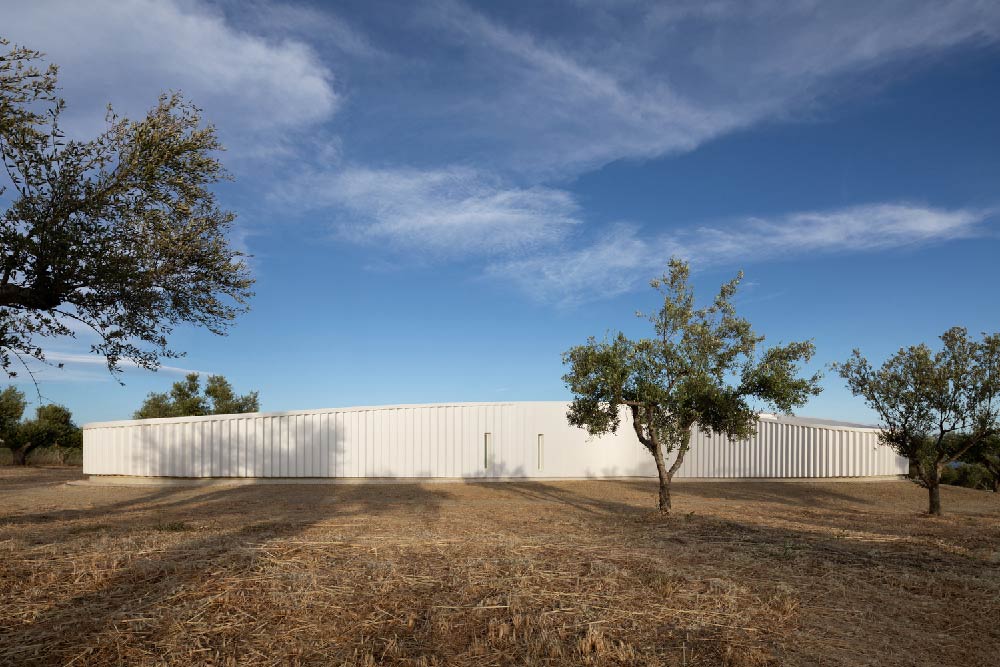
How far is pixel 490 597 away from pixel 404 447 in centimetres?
2531

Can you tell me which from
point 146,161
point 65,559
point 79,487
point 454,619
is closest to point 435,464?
point 79,487

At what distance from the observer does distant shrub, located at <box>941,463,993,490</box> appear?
32906 millimetres

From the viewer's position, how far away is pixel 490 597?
687cm

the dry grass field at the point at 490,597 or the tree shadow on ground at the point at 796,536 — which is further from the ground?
the dry grass field at the point at 490,597

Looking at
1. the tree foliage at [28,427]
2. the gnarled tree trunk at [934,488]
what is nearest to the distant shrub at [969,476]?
the gnarled tree trunk at [934,488]

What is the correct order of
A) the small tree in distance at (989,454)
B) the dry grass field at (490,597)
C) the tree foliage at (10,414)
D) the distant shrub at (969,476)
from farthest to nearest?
the tree foliage at (10,414) → the distant shrub at (969,476) → the small tree in distance at (989,454) → the dry grass field at (490,597)

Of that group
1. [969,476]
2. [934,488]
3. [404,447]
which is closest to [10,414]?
[404,447]

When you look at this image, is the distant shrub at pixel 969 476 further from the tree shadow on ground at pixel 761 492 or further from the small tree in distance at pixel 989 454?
the tree shadow on ground at pixel 761 492

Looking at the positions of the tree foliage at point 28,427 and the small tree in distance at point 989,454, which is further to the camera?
the tree foliage at point 28,427

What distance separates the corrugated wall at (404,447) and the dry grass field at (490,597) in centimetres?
1780

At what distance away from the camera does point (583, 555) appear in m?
9.12

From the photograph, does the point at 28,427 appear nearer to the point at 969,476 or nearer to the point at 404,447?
the point at 404,447

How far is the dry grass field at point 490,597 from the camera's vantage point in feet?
18.8

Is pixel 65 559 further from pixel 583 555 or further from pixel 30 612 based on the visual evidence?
pixel 583 555
